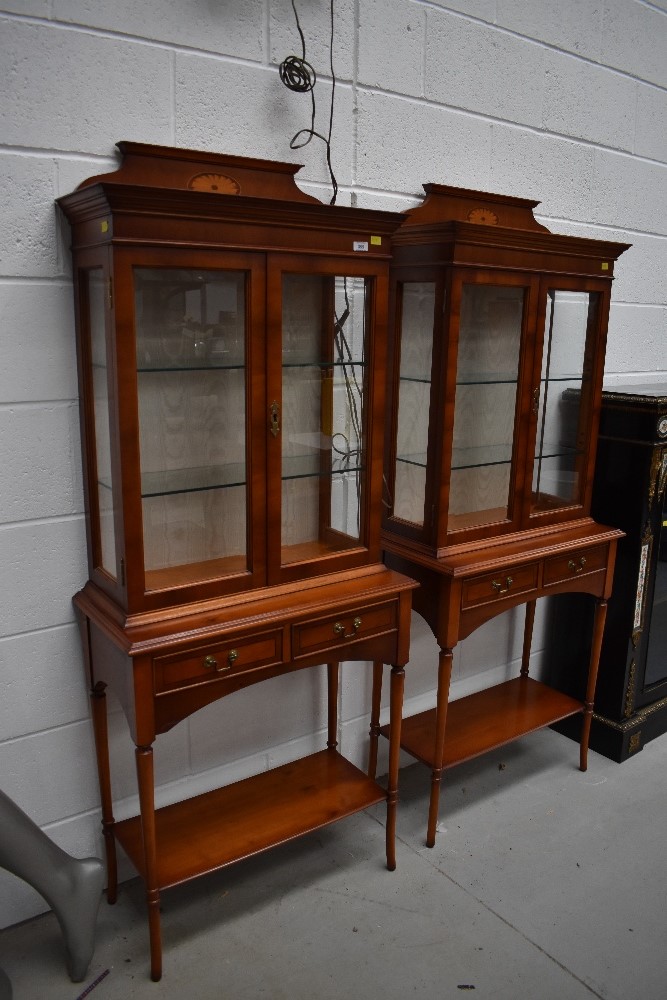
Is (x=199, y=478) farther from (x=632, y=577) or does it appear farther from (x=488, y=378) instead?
(x=632, y=577)

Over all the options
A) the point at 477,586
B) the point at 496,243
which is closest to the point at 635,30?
the point at 496,243

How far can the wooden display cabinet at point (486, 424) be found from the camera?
7.39 ft

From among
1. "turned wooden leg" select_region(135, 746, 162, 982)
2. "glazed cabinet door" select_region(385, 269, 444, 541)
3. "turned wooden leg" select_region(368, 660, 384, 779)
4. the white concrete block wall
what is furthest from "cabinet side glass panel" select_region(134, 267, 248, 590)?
"turned wooden leg" select_region(368, 660, 384, 779)

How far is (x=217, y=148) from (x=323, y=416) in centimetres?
74

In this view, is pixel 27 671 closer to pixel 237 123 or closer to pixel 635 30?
pixel 237 123

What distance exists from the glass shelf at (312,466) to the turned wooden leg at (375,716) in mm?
758

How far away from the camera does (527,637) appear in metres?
3.14

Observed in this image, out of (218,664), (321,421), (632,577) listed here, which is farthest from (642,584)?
(218,664)

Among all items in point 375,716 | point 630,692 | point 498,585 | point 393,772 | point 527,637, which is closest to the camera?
point 393,772

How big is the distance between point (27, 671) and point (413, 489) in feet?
3.88

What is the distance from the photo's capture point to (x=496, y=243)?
2217 mm

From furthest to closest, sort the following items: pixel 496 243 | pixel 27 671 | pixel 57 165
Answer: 1. pixel 496 243
2. pixel 27 671
3. pixel 57 165

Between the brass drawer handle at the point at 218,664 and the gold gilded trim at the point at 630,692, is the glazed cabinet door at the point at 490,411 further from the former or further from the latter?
the gold gilded trim at the point at 630,692

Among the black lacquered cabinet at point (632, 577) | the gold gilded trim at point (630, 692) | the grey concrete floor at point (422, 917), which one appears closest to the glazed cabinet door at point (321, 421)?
the grey concrete floor at point (422, 917)
